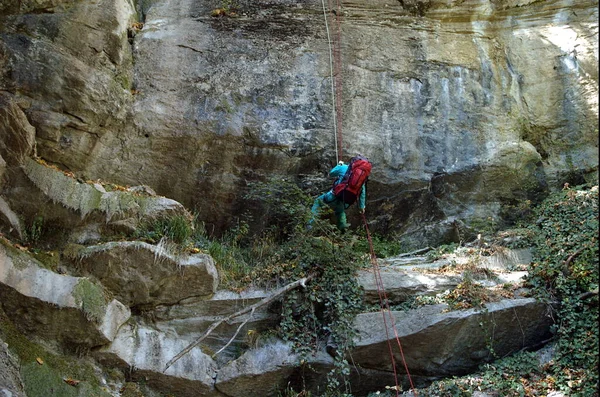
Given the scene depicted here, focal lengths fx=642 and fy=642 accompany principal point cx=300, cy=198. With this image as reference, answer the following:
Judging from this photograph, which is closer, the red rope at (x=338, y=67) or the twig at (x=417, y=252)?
the twig at (x=417, y=252)

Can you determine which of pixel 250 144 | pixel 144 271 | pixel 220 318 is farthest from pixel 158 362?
pixel 250 144

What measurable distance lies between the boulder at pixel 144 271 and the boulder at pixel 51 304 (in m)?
0.43

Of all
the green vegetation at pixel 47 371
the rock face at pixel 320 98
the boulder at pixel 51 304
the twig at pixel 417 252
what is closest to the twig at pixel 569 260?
the rock face at pixel 320 98

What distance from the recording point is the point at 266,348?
823 cm

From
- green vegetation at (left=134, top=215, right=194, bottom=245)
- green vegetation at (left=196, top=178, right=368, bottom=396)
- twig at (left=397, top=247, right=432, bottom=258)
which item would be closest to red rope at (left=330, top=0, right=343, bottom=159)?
green vegetation at (left=196, top=178, right=368, bottom=396)

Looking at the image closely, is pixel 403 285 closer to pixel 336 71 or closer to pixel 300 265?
pixel 300 265

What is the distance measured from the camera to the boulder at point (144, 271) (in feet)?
26.7

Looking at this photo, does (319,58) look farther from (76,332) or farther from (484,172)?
(76,332)

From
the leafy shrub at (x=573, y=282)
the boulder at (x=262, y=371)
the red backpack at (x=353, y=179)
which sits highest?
the red backpack at (x=353, y=179)

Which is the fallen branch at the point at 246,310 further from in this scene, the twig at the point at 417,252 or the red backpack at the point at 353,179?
the twig at the point at 417,252

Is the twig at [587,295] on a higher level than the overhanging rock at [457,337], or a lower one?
higher

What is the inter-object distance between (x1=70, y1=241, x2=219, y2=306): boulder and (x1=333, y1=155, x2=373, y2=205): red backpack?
248cm

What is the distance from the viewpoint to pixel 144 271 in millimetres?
8266

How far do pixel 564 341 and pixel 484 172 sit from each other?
3.90 m
